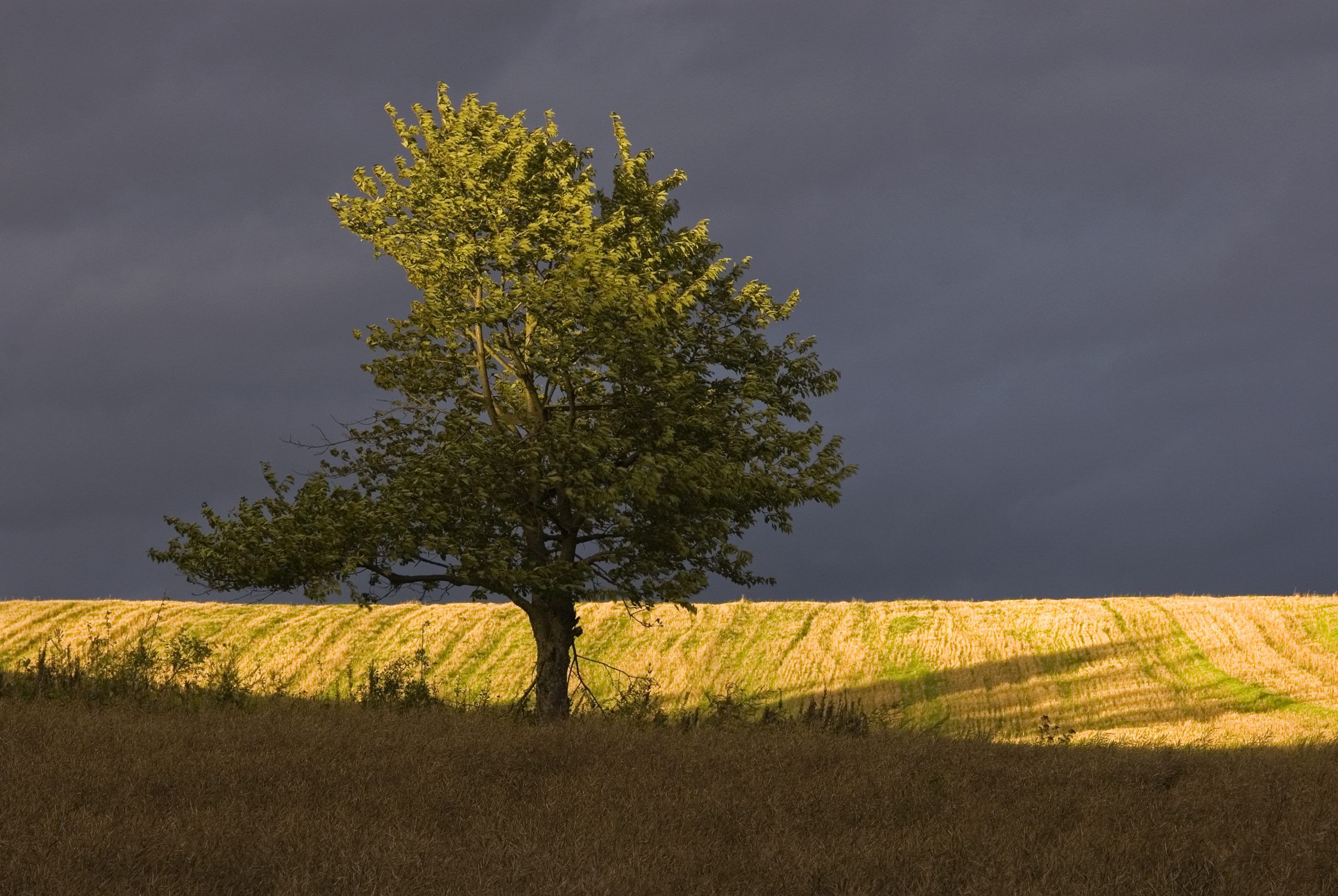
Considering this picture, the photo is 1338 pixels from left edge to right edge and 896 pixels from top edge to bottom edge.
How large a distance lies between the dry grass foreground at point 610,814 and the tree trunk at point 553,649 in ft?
19.8

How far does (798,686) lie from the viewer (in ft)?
125

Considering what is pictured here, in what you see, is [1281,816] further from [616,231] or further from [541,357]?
[616,231]

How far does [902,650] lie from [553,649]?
23865 mm

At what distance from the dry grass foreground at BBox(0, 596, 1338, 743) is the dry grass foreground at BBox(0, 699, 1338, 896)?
18316 mm

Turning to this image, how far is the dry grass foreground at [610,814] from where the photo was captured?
8.34 meters

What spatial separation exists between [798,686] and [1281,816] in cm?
2686

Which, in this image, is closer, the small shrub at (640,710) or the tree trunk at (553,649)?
the small shrub at (640,710)

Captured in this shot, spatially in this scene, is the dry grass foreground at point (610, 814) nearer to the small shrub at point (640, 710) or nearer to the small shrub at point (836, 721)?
the small shrub at point (836, 721)

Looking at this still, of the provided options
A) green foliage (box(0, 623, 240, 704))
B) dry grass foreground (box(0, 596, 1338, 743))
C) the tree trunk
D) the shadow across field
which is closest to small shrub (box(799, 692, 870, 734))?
the tree trunk

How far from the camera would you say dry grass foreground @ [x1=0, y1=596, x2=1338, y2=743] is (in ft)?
117

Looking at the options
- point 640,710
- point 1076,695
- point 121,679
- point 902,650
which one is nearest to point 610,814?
point 640,710

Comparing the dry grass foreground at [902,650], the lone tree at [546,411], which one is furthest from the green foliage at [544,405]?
the dry grass foreground at [902,650]

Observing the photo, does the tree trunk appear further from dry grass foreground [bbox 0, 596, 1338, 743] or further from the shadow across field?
the shadow across field

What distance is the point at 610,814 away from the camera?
10.2 m
